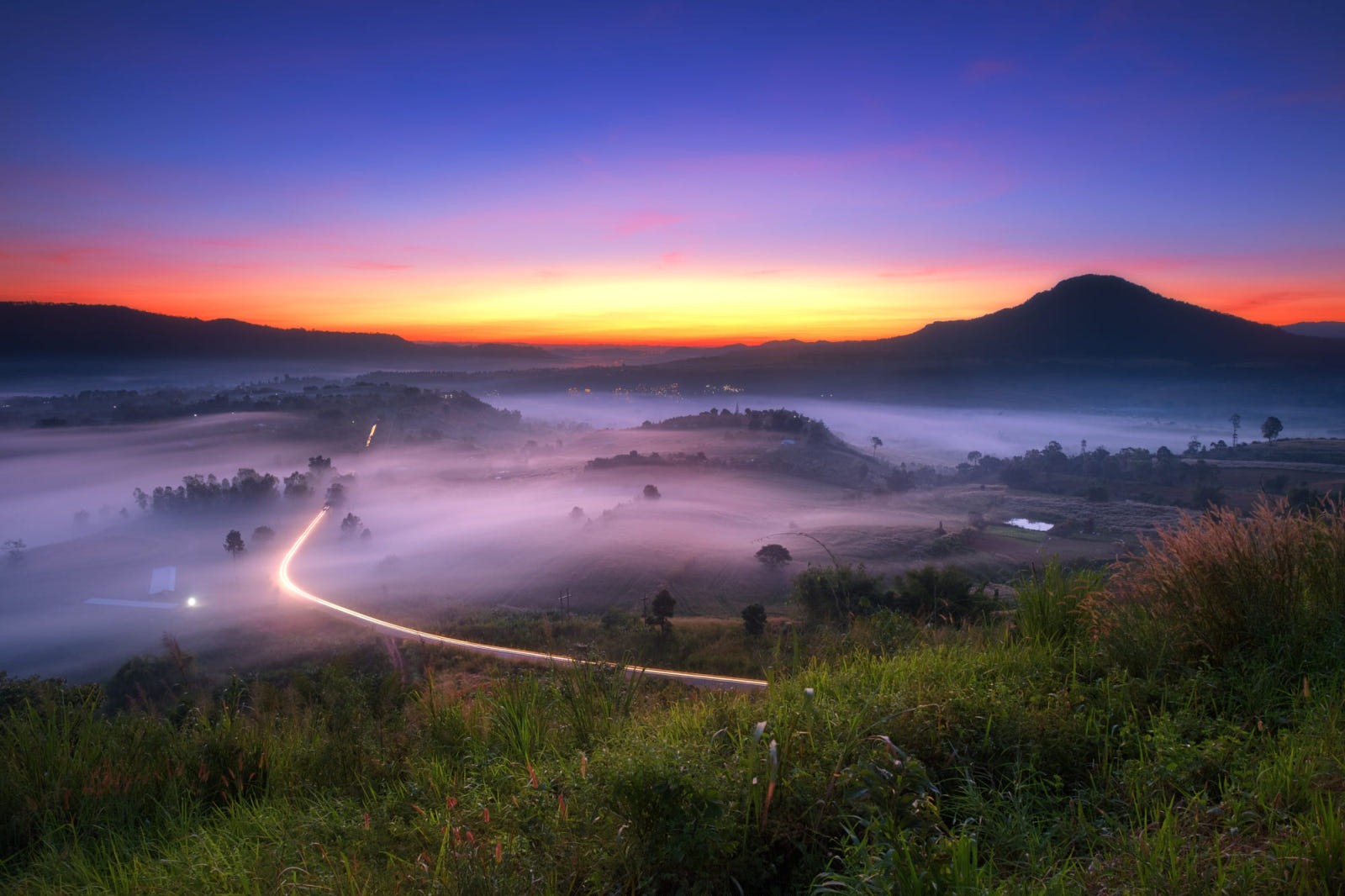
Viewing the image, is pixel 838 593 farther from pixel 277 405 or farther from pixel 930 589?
pixel 277 405

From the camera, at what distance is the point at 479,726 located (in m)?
4.42

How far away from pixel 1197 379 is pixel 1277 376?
1738cm

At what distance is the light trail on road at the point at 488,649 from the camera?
20.6 feet

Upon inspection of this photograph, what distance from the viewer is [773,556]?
45.2m

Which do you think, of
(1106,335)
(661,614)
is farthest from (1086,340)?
(661,614)

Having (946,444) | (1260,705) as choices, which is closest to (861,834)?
(1260,705)

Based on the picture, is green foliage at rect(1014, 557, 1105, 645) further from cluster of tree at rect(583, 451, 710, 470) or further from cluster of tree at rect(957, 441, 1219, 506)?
cluster of tree at rect(583, 451, 710, 470)

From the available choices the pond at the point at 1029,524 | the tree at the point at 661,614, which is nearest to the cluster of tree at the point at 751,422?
the pond at the point at 1029,524

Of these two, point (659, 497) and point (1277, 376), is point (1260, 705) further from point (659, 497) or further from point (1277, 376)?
point (1277, 376)

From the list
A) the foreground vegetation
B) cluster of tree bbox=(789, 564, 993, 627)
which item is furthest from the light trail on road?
cluster of tree bbox=(789, 564, 993, 627)

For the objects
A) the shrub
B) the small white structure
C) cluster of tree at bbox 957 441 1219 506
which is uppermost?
the shrub

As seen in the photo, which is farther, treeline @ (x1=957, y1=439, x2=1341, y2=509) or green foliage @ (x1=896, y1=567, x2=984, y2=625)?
treeline @ (x1=957, y1=439, x2=1341, y2=509)

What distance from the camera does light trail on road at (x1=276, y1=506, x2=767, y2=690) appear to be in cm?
627

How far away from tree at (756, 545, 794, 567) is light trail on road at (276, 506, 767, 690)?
842 inches
